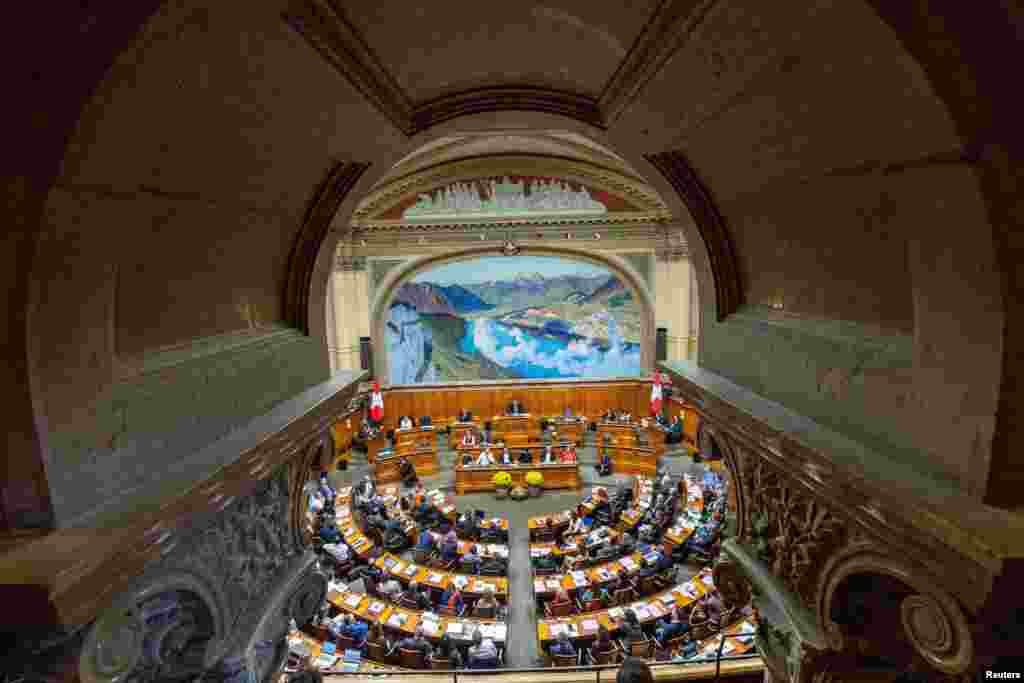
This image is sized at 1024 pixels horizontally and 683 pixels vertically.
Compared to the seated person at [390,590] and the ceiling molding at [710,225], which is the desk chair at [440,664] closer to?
the seated person at [390,590]

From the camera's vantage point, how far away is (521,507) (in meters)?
12.6

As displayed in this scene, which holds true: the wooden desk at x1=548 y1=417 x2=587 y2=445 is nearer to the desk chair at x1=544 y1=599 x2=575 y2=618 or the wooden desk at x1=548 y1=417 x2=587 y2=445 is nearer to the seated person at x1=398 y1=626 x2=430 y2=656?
the desk chair at x1=544 y1=599 x2=575 y2=618

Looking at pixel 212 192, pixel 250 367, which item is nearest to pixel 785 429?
pixel 250 367

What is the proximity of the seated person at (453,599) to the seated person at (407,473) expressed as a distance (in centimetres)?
508

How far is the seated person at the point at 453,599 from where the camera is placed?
26.9 feet

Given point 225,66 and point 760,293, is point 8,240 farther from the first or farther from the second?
point 760,293

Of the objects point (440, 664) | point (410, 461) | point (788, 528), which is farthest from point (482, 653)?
point (410, 461)

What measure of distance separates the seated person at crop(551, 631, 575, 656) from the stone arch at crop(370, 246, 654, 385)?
1128cm

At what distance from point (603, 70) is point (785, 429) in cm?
191

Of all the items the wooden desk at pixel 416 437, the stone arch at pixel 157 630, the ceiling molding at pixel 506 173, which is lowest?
the wooden desk at pixel 416 437

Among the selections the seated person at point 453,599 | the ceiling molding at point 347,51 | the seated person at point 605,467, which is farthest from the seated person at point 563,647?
the seated person at point 605,467

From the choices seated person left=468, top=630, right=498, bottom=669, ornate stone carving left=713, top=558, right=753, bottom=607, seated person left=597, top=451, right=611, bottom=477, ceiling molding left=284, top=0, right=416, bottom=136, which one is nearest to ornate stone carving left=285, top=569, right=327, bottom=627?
ornate stone carving left=713, top=558, right=753, bottom=607

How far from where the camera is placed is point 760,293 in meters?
2.91

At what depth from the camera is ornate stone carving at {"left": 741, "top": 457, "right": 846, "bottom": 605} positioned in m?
2.11
